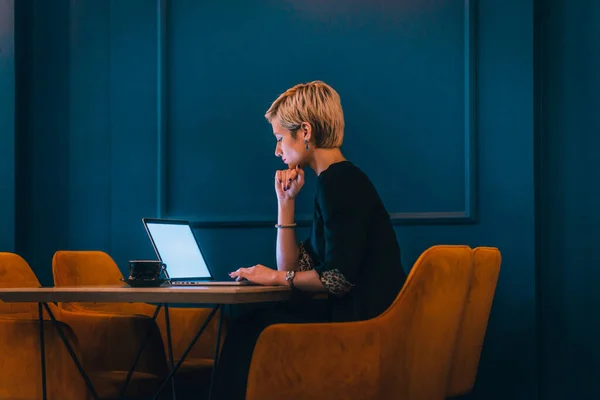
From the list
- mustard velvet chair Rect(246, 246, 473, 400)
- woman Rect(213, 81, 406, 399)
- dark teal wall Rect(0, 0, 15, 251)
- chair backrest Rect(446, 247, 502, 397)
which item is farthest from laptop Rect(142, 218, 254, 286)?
dark teal wall Rect(0, 0, 15, 251)

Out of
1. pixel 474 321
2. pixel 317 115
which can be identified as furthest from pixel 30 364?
pixel 474 321

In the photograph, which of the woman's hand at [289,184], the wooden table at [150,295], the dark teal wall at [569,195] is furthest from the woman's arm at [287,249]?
the dark teal wall at [569,195]

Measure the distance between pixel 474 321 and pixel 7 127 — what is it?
2319 mm

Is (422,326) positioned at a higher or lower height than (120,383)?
higher

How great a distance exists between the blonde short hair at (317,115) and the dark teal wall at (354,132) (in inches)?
29.5

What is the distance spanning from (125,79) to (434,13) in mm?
1446

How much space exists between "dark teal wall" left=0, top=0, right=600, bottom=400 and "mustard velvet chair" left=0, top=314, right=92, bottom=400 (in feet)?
3.88

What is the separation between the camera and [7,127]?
3.46 m

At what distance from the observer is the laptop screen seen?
108 inches

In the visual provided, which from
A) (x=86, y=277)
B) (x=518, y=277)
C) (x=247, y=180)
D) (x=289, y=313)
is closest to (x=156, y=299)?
(x=289, y=313)

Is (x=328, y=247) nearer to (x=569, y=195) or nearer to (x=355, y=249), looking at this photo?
(x=355, y=249)

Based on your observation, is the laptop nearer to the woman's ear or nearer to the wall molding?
the wall molding

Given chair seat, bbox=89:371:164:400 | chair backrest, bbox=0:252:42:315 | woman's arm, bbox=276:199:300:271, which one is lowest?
chair seat, bbox=89:371:164:400

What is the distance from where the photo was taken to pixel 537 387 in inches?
123
